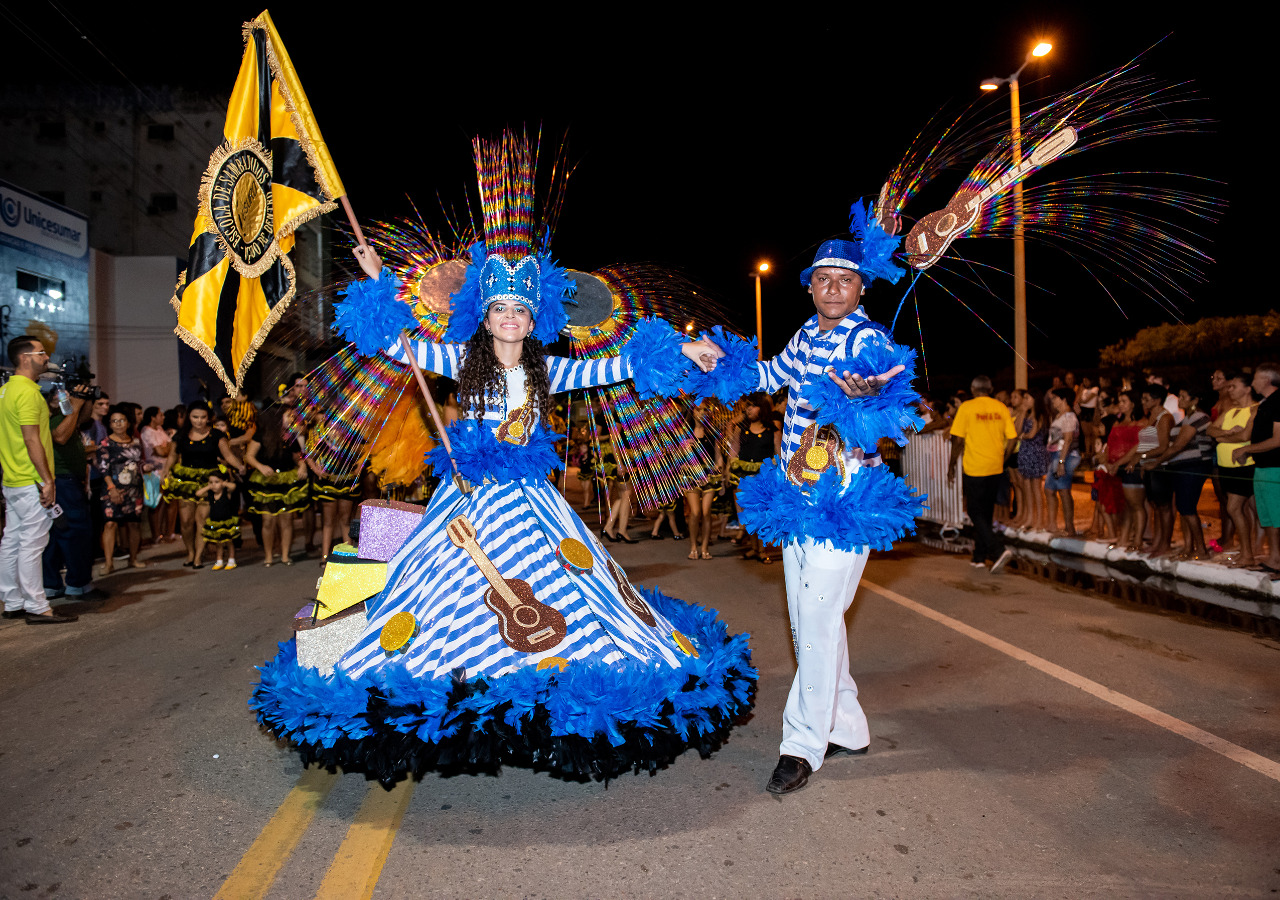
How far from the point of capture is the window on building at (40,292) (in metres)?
18.9

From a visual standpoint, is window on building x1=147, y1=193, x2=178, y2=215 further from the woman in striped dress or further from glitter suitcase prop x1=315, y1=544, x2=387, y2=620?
glitter suitcase prop x1=315, y1=544, x2=387, y2=620

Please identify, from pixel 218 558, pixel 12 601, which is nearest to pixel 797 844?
pixel 12 601

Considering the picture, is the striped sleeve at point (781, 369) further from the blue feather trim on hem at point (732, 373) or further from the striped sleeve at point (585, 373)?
the striped sleeve at point (585, 373)

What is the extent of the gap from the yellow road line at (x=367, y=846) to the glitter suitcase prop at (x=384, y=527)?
104cm

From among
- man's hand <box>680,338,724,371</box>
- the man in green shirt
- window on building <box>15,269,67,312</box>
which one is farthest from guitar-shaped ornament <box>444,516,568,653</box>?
window on building <box>15,269,67,312</box>

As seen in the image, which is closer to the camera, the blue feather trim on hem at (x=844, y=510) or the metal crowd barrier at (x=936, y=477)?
the blue feather trim on hem at (x=844, y=510)

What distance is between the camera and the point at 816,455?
3.85m

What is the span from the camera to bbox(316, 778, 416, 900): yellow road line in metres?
2.97

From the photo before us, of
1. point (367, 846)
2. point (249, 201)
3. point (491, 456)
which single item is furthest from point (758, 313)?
point (367, 846)

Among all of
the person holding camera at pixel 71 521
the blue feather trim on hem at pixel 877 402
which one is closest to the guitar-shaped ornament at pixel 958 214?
the blue feather trim on hem at pixel 877 402

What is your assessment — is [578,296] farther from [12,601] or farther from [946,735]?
[12,601]

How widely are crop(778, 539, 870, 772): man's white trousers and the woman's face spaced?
1566mm

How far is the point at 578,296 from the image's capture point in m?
4.74

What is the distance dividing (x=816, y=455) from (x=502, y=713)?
166 centimetres
